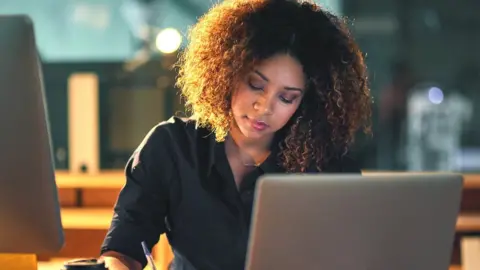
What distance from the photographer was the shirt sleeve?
1.46 metres

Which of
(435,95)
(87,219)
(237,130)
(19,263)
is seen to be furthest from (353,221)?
(435,95)

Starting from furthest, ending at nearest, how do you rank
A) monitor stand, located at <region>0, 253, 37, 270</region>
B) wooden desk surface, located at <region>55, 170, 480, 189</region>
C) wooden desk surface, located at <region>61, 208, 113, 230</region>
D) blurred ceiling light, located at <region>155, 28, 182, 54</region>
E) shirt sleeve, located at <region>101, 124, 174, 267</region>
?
blurred ceiling light, located at <region>155, 28, 182, 54</region> < wooden desk surface, located at <region>55, 170, 480, 189</region> < wooden desk surface, located at <region>61, 208, 113, 230</region> < shirt sleeve, located at <region>101, 124, 174, 267</region> < monitor stand, located at <region>0, 253, 37, 270</region>

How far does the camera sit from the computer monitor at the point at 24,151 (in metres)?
0.96

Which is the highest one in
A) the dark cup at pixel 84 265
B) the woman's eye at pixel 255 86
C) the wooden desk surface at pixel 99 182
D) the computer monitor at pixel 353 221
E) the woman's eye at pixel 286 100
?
the woman's eye at pixel 255 86

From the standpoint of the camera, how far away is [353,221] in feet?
3.29

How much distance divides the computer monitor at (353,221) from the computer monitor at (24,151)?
28 cm

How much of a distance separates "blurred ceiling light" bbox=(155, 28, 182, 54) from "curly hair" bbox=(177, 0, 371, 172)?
11.7ft

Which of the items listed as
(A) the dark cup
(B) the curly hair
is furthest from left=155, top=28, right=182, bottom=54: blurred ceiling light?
(A) the dark cup

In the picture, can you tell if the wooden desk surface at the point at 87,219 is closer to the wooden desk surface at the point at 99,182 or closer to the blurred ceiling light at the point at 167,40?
the wooden desk surface at the point at 99,182

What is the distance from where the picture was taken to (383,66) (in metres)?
5.84

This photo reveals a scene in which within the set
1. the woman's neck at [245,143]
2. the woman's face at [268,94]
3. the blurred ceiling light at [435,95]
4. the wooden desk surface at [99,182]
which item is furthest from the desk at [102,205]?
the blurred ceiling light at [435,95]

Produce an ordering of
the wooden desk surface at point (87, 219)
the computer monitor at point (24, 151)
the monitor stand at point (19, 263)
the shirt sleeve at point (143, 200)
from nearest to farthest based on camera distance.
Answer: the computer monitor at point (24, 151) → the monitor stand at point (19, 263) → the shirt sleeve at point (143, 200) → the wooden desk surface at point (87, 219)

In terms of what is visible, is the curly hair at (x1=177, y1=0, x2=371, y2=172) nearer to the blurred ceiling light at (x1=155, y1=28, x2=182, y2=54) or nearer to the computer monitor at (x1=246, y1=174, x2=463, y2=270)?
the computer monitor at (x1=246, y1=174, x2=463, y2=270)

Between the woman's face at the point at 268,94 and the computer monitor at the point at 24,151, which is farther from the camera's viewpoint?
the woman's face at the point at 268,94
